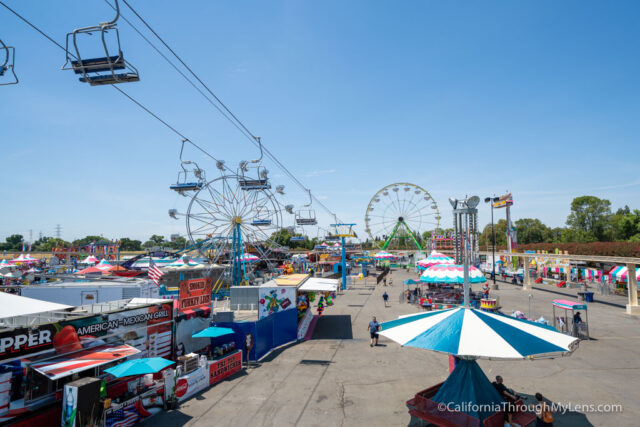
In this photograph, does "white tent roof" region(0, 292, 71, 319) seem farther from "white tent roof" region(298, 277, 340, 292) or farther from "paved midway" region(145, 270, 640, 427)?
"white tent roof" region(298, 277, 340, 292)

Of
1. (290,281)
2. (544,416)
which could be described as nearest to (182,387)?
(290,281)

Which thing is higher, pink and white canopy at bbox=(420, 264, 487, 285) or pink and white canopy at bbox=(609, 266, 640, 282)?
pink and white canopy at bbox=(420, 264, 487, 285)

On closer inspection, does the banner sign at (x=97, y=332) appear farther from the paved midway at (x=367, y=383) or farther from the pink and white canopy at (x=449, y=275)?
the pink and white canopy at (x=449, y=275)

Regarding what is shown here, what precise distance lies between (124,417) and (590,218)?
77.7 metres

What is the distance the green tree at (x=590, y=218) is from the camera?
200 ft

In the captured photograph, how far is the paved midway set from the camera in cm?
791

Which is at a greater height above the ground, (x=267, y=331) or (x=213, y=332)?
(x=213, y=332)

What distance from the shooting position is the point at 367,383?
32.7 feet

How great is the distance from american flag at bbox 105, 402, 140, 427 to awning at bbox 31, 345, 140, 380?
1151 mm

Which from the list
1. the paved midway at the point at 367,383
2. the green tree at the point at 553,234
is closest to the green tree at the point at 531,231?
the green tree at the point at 553,234

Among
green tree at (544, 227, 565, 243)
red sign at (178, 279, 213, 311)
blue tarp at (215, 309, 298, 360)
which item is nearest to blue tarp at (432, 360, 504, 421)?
blue tarp at (215, 309, 298, 360)

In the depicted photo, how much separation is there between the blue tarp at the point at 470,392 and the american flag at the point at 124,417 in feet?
22.7

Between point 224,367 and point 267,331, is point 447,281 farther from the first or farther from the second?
point 224,367

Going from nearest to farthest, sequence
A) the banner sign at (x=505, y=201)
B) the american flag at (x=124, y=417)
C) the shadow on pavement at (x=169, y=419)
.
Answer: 1. the american flag at (x=124, y=417)
2. the shadow on pavement at (x=169, y=419)
3. the banner sign at (x=505, y=201)
